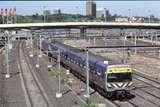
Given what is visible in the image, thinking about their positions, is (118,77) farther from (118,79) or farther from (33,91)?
(33,91)

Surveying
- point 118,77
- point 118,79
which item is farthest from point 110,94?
point 118,77

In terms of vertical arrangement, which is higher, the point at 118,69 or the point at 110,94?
the point at 118,69

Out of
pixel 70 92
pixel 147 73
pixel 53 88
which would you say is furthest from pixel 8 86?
pixel 147 73

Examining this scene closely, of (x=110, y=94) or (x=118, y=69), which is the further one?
(x=110, y=94)

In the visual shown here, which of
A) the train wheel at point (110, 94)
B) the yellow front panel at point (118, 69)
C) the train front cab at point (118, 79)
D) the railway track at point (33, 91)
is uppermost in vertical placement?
the yellow front panel at point (118, 69)

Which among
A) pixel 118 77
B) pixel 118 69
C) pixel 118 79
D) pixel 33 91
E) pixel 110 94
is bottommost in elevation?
pixel 33 91

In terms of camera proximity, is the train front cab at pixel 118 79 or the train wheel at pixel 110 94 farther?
the train wheel at pixel 110 94

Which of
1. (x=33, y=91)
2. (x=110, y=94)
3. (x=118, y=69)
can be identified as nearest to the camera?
(x=118, y=69)

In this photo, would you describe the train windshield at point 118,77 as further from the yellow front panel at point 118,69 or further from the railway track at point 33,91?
the railway track at point 33,91

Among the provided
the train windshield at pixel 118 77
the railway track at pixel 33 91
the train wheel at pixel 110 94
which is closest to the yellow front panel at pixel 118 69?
the train windshield at pixel 118 77

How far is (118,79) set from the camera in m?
39.9

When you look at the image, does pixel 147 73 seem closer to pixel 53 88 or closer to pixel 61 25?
pixel 53 88

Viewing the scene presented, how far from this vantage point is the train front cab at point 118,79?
39656 millimetres

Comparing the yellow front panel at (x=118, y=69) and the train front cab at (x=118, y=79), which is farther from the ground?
the yellow front panel at (x=118, y=69)
